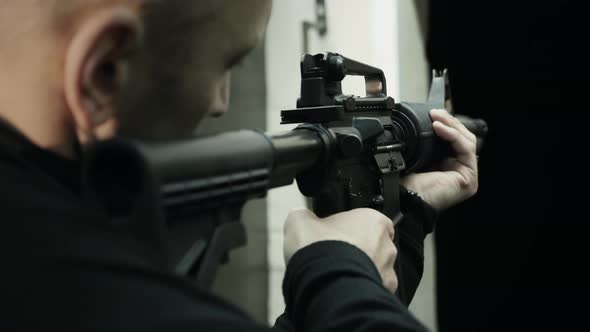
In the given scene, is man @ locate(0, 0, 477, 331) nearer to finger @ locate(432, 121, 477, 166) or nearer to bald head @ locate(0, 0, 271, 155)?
bald head @ locate(0, 0, 271, 155)

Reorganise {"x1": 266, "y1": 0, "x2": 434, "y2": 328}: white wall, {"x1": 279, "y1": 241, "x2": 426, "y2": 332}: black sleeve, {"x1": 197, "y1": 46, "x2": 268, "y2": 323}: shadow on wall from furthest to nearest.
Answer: {"x1": 197, "y1": 46, "x2": 268, "y2": 323}: shadow on wall < {"x1": 266, "y1": 0, "x2": 434, "y2": 328}: white wall < {"x1": 279, "y1": 241, "x2": 426, "y2": 332}: black sleeve

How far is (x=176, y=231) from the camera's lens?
35 centimetres

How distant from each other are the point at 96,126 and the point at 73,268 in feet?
0.27

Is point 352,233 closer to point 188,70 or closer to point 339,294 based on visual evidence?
point 339,294

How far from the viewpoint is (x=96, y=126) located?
31cm

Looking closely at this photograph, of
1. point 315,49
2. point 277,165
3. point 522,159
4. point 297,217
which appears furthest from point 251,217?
point 277,165

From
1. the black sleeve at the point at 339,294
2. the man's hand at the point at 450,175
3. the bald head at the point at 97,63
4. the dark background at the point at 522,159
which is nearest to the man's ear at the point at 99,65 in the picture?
the bald head at the point at 97,63

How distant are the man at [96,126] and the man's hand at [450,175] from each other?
375 millimetres

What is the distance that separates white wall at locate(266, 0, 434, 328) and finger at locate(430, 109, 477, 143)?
17cm

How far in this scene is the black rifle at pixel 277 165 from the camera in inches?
11.5

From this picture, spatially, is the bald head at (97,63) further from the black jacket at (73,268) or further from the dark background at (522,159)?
the dark background at (522,159)

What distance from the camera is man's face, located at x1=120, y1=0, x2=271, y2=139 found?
1.05 ft

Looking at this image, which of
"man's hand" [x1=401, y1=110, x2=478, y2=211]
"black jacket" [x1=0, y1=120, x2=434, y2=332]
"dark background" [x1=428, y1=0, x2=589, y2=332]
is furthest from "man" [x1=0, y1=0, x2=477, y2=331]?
"dark background" [x1=428, y1=0, x2=589, y2=332]

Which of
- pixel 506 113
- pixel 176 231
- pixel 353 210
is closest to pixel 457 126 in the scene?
pixel 353 210
